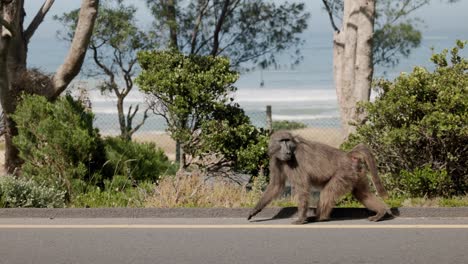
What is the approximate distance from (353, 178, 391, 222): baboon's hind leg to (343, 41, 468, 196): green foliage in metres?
1.18

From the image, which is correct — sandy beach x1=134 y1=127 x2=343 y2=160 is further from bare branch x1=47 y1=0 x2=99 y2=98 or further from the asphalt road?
the asphalt road

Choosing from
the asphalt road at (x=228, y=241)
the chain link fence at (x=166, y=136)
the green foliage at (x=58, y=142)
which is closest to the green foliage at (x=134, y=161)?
the green foliage at (x=58, y=142)

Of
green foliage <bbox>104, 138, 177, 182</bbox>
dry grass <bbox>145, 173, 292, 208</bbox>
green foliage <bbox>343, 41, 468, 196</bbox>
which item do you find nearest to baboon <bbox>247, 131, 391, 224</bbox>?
dry grass <bbox>145, 173, 292, 208</bbox>

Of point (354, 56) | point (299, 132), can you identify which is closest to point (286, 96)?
point (299, 132)

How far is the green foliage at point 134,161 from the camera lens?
11641 millimetres

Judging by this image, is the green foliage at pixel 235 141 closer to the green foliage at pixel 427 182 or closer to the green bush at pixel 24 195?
the green foliage at pixel 427 182

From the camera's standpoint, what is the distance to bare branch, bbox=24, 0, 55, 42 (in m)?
14.6

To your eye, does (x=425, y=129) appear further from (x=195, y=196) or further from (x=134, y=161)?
(x=134, y=161)

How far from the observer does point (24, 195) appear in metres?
9.98

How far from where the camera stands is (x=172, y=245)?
26.3 ft

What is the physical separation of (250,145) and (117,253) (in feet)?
15.3

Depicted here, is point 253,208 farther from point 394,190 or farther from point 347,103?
point 347,103

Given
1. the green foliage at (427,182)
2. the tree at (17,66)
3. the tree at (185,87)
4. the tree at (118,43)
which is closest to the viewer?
the green foliage at (427,182)

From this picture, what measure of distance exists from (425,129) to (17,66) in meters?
6.86
